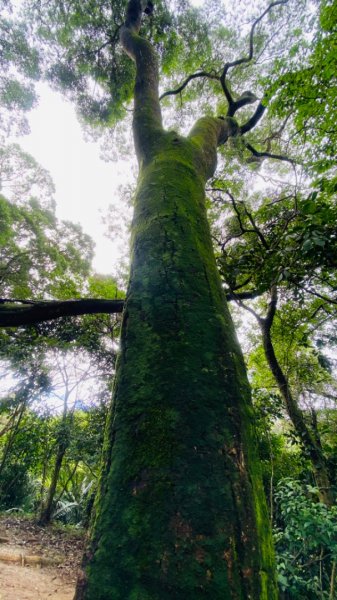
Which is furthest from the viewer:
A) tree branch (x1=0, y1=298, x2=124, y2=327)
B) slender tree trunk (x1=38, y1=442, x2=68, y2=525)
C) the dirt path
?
slender tree trunk (x1=38, y1=442, x2=68, y2=525)

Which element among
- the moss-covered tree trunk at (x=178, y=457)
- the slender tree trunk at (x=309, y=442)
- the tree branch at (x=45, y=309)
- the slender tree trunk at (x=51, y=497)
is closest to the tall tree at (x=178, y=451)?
the moss-covered tree trunk at (x=178, y=457)

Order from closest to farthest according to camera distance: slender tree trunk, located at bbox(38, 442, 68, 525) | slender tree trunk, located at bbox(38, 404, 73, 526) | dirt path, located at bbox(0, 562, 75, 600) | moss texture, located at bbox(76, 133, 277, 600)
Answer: moss texture, located at bbox(76, 133, 277, 600) < dirt path, located at bbox(0, 562, 75, 600) < slender tree trunk, located at bbox(38, 404, 73, 526) < slender tree trunk, located at bbox(38, 442, 68, 525)

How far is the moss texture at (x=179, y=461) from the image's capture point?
2.11 ft

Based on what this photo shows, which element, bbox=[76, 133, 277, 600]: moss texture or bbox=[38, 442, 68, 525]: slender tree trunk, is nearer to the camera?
bbox=[76, 133, 277, 600]: moss texture

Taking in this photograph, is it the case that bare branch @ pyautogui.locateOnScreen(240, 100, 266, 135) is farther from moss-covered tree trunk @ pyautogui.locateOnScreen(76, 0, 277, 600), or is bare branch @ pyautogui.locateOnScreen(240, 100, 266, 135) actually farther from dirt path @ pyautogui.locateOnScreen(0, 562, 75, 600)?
dirt path @ pyautogui.locateOnScreen(0, 562, 75, 600)

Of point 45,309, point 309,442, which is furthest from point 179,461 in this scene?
point 309,442

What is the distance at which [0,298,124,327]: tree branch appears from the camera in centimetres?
218

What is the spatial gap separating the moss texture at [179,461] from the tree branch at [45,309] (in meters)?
1.22

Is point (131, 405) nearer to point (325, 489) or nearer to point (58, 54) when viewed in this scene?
point (325, 489)

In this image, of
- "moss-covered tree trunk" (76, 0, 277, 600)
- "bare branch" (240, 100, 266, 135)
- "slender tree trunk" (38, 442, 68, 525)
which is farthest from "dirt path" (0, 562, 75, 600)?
"bare branch" (240, 100, 266, 135)

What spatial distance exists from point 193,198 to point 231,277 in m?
1.79

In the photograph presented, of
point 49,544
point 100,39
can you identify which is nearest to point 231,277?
point 100,39

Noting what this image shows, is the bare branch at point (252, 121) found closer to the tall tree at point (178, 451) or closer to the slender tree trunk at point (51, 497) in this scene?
the tall tree at point (178, 451)

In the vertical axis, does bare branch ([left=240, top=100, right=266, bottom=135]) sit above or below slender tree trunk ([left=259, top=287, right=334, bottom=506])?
above
